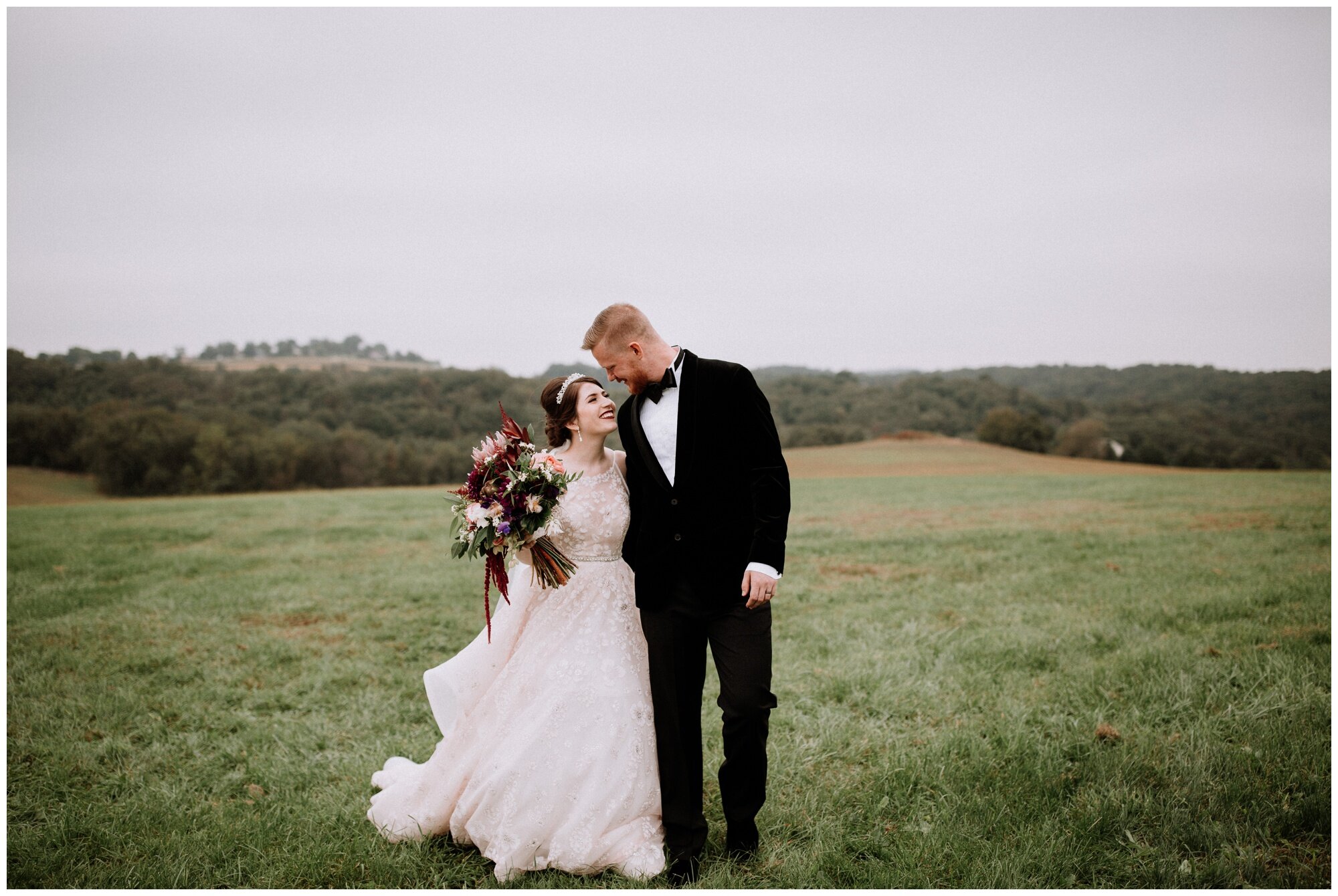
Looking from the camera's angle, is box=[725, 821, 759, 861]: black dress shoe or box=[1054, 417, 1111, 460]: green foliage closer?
box=[725, 821, 759, 861]: black dress shoe

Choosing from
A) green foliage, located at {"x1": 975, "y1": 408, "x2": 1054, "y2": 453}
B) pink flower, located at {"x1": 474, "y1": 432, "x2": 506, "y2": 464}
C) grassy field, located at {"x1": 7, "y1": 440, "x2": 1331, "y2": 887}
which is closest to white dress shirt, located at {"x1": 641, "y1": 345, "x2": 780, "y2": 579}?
pink flower, located at {"x1": 474, "y1": 432, "x2": 506, "y2": 464}

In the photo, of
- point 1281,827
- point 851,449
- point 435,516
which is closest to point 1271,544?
point 1281,827

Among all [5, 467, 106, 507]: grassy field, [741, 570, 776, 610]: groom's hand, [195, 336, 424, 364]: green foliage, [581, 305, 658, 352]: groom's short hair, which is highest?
[195, 336, 424, 364]: green foliage

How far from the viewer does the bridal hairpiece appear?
3859mm

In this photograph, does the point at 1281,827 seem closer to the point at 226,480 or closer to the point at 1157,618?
the point at 1157,618

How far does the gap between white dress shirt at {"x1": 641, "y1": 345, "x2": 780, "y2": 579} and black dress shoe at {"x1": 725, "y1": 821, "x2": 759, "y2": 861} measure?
1.60 meters

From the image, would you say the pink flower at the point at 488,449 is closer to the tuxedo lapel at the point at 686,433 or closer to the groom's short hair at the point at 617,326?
the groom's short hair at the point at 617,326

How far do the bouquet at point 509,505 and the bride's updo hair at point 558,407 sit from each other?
25cm

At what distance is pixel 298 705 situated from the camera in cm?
566

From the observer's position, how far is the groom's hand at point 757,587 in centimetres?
331

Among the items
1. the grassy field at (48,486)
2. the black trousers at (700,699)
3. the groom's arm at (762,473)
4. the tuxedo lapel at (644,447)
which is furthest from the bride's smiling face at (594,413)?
the grassy field at (48,486)

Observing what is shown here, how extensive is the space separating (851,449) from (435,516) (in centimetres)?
3274

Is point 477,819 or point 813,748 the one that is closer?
point 477,819

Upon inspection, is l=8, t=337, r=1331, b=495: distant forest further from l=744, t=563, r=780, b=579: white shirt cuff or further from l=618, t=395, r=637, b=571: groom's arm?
l=744, t=563, r=780, b=579: white shirt cuff
